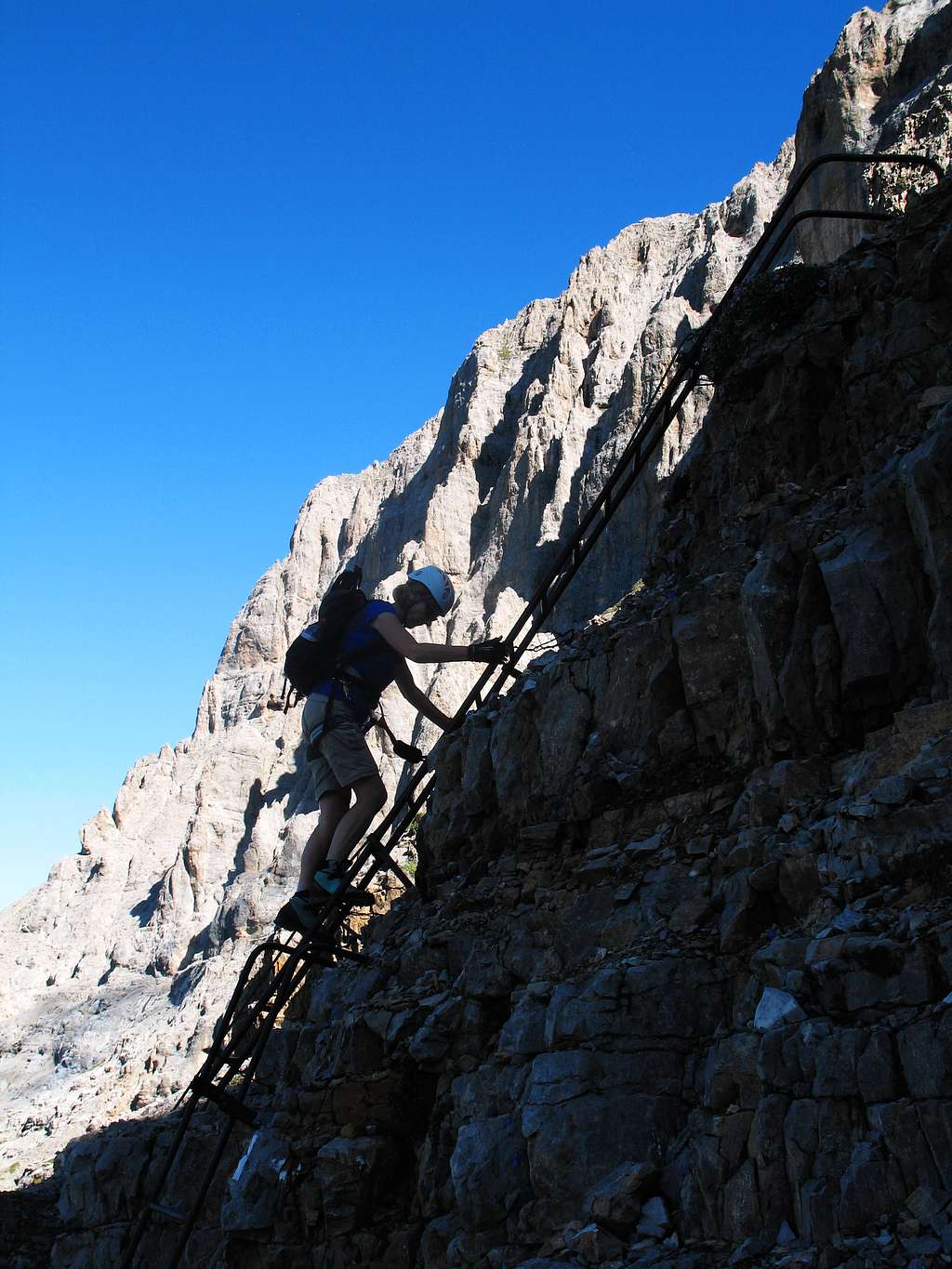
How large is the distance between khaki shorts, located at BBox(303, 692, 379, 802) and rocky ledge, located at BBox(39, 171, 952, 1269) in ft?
3.60

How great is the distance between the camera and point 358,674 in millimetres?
9211

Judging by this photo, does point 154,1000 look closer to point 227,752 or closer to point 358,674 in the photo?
point 227,752

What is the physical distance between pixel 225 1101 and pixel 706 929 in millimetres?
3852

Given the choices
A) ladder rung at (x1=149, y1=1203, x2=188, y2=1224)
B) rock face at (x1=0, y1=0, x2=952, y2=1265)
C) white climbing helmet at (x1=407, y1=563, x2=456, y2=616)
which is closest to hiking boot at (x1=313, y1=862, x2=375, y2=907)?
rock face at (x1=0, y1=0, x2=952, y2=1265)

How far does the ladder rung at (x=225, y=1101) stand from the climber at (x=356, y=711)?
1.43 metres

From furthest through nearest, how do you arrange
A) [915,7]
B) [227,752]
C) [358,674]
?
[227,752]
[915,7]
[358,674]

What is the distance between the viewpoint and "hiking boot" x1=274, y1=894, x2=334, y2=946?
8.52 metres

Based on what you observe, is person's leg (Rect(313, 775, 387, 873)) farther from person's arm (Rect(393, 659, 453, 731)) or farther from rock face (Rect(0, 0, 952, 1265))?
rock face (Rect(0, 0, 952, 1265))

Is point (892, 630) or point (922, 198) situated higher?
point (922, 198)

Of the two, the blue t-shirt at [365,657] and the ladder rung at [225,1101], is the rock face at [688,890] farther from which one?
the blue t-shirt at [365,657]

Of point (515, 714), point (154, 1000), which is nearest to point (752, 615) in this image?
point (515, 714)

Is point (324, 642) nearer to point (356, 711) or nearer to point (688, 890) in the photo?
point (356, 711)

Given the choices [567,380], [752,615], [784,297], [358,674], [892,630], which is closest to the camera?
[892,630]

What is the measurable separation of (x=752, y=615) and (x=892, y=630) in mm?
1039
